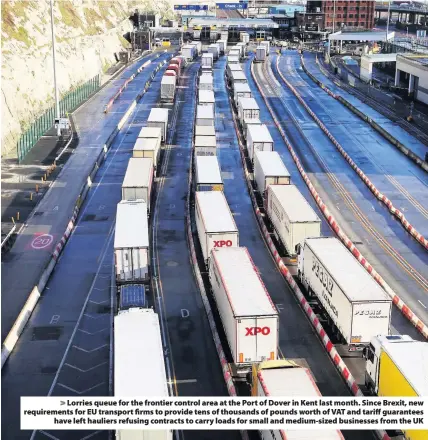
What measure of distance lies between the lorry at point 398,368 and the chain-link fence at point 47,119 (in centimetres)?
5793

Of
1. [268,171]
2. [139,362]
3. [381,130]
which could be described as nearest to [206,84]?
[381,130]

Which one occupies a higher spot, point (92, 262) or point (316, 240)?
point (316, 240)

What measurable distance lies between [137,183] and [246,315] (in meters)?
27.7

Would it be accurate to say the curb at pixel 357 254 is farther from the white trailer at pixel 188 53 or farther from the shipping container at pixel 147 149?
the white trailer at pixel 188 53

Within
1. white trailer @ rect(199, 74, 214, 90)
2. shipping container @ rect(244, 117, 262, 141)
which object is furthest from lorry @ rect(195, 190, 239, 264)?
white trailer @ rect(199, 74, 214, 90)

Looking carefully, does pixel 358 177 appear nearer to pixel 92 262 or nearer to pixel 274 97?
pixel 92 262

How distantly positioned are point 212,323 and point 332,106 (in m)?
86.9

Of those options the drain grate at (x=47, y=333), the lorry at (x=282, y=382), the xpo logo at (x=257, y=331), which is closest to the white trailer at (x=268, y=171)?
the drain grate at (x=47, y=333)

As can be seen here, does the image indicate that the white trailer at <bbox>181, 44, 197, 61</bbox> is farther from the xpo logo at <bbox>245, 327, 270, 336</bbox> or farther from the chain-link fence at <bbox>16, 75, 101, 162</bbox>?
the xpo logo at <bbox>245, 327, 270, 336</bbox>

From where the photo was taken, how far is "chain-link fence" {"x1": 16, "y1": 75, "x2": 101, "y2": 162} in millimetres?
85656

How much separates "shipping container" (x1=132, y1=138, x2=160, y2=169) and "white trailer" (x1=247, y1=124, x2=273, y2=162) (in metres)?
11.0

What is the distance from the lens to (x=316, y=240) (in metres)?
47.6

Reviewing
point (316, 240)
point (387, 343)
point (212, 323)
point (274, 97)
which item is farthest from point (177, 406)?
point (274, 97)

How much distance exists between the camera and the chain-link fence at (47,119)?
3372 inches
